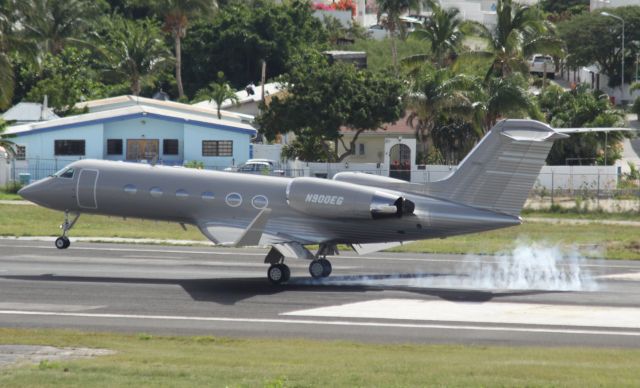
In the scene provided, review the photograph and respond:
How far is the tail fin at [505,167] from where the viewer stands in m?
28.0

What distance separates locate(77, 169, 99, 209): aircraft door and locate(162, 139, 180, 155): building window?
34.6m

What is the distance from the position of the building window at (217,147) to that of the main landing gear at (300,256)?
36.9m

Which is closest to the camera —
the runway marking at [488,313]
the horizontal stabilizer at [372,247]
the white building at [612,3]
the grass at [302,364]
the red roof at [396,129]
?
the grass at [302,364]

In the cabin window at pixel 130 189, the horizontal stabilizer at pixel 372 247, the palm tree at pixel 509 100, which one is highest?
the palm tree at pixel 509 100

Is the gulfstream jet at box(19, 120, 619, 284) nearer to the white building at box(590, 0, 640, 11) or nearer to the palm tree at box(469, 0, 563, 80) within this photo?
the palm tree at box(469, 0, 563, 80)

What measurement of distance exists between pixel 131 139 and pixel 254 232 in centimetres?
3942

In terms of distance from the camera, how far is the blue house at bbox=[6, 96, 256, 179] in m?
64.4

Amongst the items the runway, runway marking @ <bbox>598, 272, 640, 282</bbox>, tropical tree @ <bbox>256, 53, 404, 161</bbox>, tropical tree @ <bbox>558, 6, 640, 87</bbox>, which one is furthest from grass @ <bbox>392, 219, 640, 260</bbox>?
tropical tree @ <bbox>558, 6, 640, 87</bbox>

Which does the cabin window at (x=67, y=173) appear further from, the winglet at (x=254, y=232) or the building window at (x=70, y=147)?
the building window at (x=70, y=147)

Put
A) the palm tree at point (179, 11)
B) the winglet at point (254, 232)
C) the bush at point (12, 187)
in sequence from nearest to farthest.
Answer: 1. the winglet at point (254, 232)
2. the bush at point (12, 187)
3. the palm tree at point (179, 11)

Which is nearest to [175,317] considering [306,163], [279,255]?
[279,255]

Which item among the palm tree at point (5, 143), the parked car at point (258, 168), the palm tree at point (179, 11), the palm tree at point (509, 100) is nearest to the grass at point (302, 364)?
the parked car at point (258, 168)

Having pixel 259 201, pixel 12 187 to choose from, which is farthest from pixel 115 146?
pixel 259 201

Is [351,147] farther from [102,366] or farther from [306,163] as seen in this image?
[102,366]
